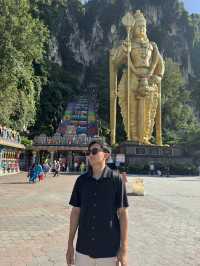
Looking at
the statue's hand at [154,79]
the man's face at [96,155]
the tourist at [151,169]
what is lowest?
the man's face at [96,155]

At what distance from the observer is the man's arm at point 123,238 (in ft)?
8.94

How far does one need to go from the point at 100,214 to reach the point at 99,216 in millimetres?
14

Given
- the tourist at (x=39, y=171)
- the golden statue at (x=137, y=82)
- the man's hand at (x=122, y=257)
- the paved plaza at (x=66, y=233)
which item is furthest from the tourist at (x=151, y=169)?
the man's hand at (x=122, y=257)

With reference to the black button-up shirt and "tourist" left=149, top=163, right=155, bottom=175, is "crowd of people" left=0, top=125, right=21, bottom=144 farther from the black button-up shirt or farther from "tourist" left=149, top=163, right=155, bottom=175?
the black button-up shirt

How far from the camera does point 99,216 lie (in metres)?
2.76

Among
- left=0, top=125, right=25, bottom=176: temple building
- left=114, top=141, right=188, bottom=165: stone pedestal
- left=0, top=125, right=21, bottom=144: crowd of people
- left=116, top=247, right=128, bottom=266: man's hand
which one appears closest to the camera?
left=116, top=247, right=128, bottom=266: man's hand

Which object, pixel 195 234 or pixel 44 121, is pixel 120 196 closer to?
pixel 195 234

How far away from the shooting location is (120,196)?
112 inches

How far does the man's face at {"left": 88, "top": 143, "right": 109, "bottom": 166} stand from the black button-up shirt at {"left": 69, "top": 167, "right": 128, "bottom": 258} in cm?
7

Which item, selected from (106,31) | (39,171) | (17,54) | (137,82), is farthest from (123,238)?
(106,31)

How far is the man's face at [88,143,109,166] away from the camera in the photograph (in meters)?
2.85

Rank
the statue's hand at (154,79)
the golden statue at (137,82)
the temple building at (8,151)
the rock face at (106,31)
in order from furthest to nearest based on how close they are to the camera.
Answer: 1. the rock face at (106,31)
2. the statue's hand at (154,79)
3. the golden statue at (137,82)
4. the temple building at (8,151)

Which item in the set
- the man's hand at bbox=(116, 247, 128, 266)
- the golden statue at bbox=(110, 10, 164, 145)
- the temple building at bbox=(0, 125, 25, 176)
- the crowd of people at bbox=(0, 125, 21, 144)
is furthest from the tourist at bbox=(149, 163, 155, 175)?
the man's hand at bbox=(116, 247, 128, 266)

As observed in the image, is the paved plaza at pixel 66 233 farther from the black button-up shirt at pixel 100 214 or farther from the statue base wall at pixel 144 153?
the statue base wall at pixel 144 153
